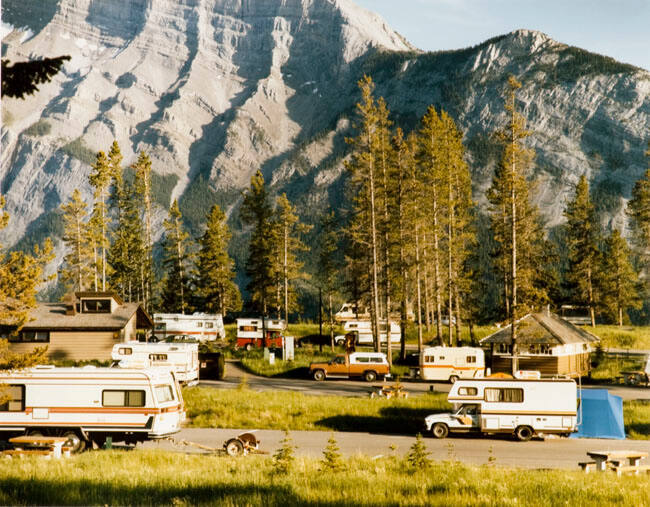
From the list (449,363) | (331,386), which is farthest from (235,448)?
(449,363)

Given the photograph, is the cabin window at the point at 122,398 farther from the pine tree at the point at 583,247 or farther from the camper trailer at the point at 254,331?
the pine tree at the point at 583,247

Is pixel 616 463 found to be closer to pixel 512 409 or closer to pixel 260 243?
pixel 512 409

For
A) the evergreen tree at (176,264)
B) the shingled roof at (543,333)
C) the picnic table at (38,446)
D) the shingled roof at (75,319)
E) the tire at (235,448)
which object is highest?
the evergreen tree at (176,264)

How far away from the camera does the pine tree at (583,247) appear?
74.4 metres

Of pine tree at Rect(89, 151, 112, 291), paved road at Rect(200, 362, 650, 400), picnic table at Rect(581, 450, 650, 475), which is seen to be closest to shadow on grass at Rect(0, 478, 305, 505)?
picnic table at Rect(581, 450, 650, 475)

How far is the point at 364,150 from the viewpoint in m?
44.6

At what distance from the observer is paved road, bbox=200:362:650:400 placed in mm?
35094

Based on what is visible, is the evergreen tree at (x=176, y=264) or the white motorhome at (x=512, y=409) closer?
the white motorhome at (x=512, y=409)

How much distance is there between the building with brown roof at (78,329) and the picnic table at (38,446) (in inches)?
1076

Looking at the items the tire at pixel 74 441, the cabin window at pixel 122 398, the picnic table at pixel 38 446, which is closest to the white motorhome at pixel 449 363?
the cabin window at pixel 122 398

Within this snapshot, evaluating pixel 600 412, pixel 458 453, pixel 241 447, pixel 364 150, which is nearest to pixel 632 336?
pixel 364 150

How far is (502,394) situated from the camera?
2455cm

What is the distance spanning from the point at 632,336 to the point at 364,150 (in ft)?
116

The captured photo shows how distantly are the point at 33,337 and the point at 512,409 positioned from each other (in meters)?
35.6
